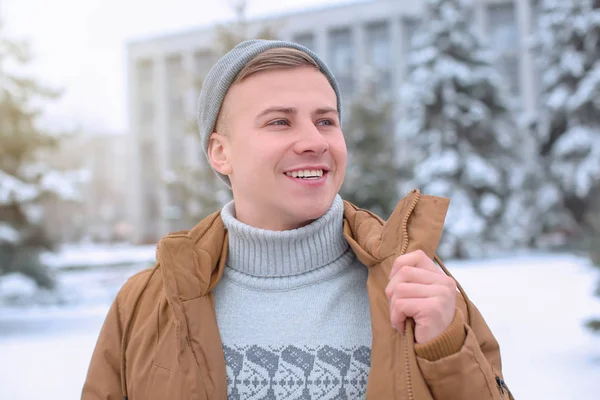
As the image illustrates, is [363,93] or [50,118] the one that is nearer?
[50,118]

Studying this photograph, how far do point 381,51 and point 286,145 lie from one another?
32.7 metres

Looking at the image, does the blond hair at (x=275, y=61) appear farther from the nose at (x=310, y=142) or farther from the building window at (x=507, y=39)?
the building window at (x=507, y=39)

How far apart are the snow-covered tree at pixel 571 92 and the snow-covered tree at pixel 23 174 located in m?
14.4

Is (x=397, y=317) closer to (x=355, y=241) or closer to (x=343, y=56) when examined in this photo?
(x=355, y=241)

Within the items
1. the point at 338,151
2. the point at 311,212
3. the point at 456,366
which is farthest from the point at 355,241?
the point at 456,366

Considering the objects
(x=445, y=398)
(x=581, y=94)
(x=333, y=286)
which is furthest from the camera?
(x=581, y=94)

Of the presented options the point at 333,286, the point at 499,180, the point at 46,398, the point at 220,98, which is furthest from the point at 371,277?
the point at 499,180

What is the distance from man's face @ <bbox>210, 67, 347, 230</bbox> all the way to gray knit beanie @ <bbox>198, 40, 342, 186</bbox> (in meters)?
0.04

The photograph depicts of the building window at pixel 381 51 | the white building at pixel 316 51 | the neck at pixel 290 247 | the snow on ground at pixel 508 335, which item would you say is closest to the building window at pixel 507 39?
the white building at pixel 316 51

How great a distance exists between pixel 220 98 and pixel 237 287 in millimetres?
582

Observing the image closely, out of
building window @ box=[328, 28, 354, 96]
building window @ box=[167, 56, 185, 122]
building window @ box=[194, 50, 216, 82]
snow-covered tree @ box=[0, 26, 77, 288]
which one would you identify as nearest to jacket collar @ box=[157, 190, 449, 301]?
snow-covered tree @ box=[0, 26, 77, 288]

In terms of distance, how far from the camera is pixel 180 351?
5.01 feet

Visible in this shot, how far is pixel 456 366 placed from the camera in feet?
4.31

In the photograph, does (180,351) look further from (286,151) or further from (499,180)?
(499,180)
